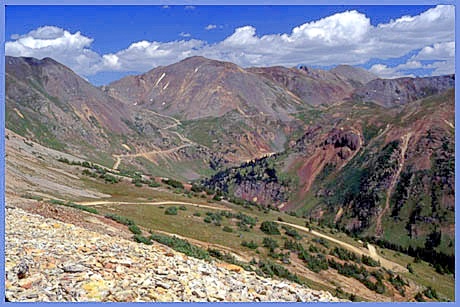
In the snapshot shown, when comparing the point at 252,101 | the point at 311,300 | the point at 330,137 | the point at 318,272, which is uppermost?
the point at 252,101

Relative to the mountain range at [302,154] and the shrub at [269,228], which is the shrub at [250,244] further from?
the mountain range at [302,154]

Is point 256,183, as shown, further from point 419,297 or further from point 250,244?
point 419,297

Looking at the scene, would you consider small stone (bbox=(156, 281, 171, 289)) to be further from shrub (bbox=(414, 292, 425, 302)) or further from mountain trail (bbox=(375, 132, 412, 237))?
mountain trail (bbox=(375, 132, 412, 237))

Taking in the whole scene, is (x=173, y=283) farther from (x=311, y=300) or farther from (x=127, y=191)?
(x=127, y=191)

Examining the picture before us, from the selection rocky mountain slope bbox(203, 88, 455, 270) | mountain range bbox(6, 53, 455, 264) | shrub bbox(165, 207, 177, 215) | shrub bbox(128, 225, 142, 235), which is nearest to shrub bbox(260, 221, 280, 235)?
shrub bbox(165, 207, 177, 215)

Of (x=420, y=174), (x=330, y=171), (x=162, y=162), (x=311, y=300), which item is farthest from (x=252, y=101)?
(x=311, y=300)

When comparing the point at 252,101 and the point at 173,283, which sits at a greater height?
the point at 252,101
